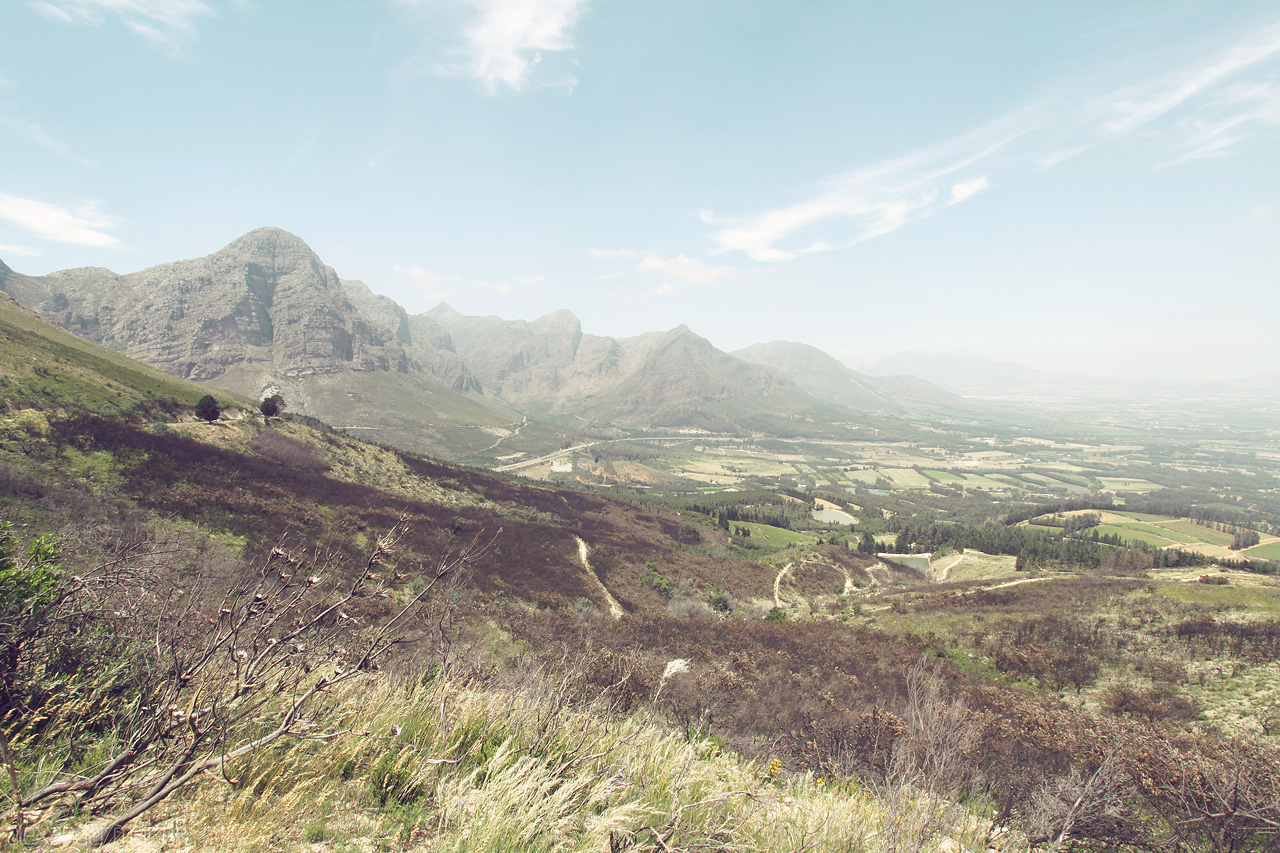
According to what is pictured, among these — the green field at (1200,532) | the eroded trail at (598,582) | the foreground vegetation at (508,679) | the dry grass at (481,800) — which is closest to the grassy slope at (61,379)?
the foreground vegetation at (508,679)

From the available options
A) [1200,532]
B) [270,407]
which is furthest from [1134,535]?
[270,407]

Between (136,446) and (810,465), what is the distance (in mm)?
201636

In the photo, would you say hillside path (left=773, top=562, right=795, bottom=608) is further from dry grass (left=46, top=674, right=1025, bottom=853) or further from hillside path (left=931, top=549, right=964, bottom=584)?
dry grass (left=46, top=674, right=1025, bottom=853)

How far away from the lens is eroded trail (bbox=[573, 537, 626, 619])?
27233 mm

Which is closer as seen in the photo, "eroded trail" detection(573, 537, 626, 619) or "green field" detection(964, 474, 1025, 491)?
"eroded trail" detection(573, 537, 626, 619)

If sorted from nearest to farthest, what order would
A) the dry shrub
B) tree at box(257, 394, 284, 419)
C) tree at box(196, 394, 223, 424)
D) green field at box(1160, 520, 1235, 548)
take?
the dry shrub
tree at box(196, 394, 223, 424)
tree at box(257, 394, 284, 419)
green field at box(1160, 520, 1235, 548)

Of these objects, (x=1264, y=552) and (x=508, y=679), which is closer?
(x=508, y=679)

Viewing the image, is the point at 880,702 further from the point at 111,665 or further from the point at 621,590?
the point at 621,590

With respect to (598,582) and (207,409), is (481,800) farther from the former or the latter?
(207,409)

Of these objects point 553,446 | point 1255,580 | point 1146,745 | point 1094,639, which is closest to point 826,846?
point 1146,745

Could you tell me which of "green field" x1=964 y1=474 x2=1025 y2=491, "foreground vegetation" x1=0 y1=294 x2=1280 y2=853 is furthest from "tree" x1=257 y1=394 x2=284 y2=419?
"green field" x1=964 y1=474 x2=1025 y2=491

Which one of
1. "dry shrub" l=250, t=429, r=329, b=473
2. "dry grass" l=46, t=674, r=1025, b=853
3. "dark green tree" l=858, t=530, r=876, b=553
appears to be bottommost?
"dark green tree" l=858, t=530, r=876, b=553

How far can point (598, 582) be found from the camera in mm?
31125

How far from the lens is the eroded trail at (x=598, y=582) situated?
2723cm
